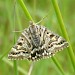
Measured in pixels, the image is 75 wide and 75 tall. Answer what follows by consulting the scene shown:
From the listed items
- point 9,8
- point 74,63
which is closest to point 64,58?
point 9,8

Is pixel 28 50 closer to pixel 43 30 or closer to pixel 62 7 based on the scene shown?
pixel 43 30

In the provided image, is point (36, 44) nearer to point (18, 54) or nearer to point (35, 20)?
point (18, 54)

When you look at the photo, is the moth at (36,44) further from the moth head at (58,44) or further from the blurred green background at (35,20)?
the blurred green background at (35,20)

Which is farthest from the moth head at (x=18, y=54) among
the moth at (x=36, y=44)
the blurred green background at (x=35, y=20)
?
the blurred green background at (x=35, y=20)

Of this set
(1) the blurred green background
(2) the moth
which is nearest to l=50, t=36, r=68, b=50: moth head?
(2) the moth

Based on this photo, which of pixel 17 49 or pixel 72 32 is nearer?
pixel 17 49

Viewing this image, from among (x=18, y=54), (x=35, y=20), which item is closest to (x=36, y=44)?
(x=18, y=54)

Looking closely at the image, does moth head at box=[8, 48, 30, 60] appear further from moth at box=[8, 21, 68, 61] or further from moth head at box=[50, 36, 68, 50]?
moth head at box=[50, 36, 68, 50]
